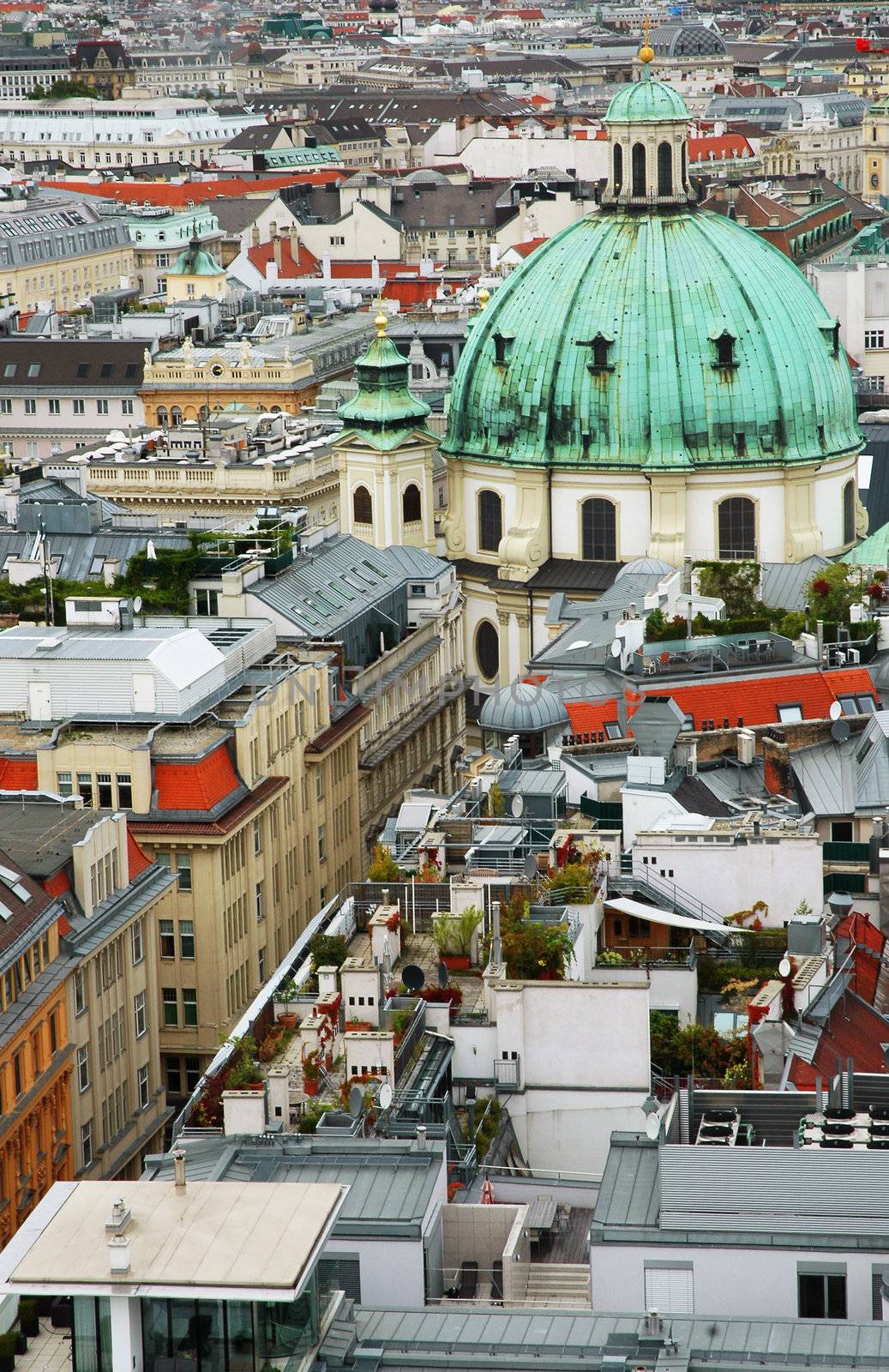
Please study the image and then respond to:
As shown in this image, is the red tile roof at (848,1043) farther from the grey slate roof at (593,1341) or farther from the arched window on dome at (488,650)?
the arched window on dome at (488,650)

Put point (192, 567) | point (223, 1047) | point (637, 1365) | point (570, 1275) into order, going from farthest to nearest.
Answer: point (192, 567)
point (223, 1047)
point (570, 1275)
point (637, 1365)

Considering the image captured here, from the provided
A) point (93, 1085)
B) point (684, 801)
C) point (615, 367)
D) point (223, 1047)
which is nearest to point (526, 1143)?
point (223, 1047)

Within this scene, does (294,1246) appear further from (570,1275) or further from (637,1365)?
(570,1275)

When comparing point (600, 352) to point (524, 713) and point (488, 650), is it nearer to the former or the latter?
point (488, 650)

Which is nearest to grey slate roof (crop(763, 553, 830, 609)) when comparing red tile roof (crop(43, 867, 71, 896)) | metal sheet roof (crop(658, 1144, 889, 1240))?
red tile roof (crop(43, 867, 71, 896))

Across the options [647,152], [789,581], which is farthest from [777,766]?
[647,152]
